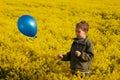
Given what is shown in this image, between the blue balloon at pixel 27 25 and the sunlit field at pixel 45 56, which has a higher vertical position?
the blue balloon at pixel 27 25

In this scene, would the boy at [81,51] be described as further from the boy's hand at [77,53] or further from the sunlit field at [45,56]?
the sunlit field at [45,56]

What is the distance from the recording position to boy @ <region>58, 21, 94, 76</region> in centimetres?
631

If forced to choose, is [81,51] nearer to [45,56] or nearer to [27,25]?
[27,25]

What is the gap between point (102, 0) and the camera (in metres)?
29.2

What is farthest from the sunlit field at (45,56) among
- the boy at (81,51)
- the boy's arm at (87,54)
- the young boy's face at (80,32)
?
the young boy's face at (80,32)

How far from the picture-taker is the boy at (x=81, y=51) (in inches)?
249

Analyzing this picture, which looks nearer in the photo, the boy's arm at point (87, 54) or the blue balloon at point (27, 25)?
the boy's arm at point (87, 54)

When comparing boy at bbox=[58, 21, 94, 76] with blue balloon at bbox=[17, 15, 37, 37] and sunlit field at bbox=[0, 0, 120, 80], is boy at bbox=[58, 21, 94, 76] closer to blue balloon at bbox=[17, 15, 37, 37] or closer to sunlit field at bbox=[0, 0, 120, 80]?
sunlit field at bbox=[0, 0, 120, 80]

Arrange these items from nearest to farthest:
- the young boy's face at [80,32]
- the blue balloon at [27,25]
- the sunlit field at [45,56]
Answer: the young boy's face at [80,32] → the blue balloon at [27,25] → the sunlit field at [45,56]

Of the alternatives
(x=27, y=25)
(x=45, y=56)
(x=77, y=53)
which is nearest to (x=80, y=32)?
(x=77, y=53)

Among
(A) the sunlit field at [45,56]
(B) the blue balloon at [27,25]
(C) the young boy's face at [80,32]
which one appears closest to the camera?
(C) the young boy's face at [80,32]

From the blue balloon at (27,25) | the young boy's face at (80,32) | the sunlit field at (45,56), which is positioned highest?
the blue balloon at (27,25)

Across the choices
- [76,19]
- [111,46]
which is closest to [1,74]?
[111,46]

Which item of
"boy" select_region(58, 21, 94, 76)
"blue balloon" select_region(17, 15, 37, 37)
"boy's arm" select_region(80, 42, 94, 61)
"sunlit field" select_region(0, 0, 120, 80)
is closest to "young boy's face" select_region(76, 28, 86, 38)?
"boy" select_region(58, 21, 94, 76)
